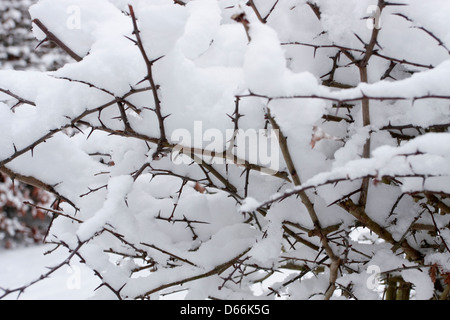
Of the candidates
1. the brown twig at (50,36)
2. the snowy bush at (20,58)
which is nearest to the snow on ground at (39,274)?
the snowy bush at (20,58)

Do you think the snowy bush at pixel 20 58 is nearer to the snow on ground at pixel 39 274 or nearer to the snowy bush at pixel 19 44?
the snowy bush at pixel 19 44

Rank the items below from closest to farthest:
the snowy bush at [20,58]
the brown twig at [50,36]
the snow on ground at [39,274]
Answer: the brown twig at [50,36], the snow on ground at [39,274], the snowy bush at [20,58]

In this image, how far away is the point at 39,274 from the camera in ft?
17.7

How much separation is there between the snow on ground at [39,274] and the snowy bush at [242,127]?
2.67 metres

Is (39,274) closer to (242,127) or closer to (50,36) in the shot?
(50,36)

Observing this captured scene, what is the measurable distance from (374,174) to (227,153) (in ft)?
1.34

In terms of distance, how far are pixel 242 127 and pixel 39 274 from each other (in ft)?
16.8

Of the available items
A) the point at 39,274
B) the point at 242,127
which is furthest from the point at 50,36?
the point at 39,274

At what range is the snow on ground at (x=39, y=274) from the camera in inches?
171

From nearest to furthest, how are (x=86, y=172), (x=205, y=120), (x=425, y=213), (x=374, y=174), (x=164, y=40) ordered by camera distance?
1. (x=374, y=174)
2. (x=164, y=40)
3. (x=205, y=120)
4. (x=425, y=213)
5. (x=86, y=172)

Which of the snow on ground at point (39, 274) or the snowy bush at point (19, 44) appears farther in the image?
the snowy bush at point (19, 44)
